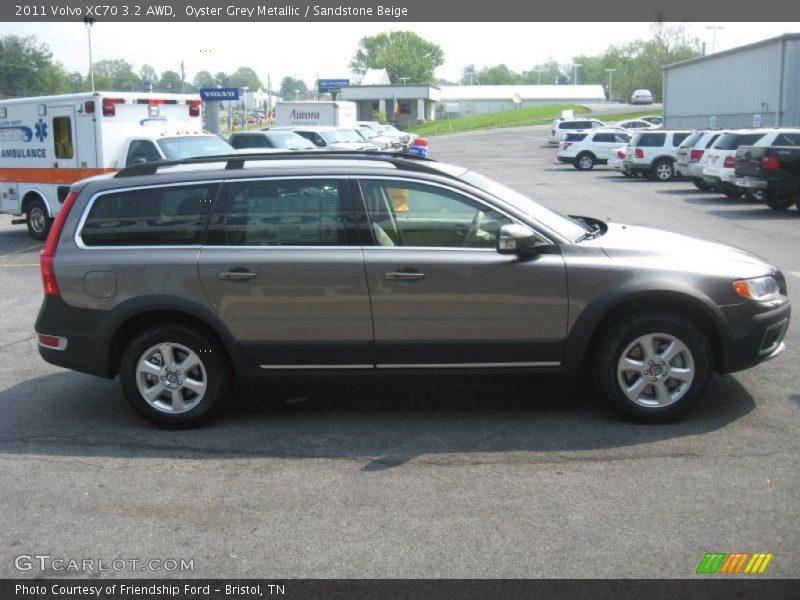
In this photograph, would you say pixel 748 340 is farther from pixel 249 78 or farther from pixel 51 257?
pixel 249 78

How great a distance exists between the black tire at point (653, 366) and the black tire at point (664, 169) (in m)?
26.1

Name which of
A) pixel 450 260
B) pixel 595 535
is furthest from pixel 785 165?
pixel 595 535

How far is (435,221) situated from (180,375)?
6.48 feet

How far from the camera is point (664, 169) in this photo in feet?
101

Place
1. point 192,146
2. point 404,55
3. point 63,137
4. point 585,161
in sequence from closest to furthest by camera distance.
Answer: point 63,137 → point 192,146 → point 585,161 → point 404,55

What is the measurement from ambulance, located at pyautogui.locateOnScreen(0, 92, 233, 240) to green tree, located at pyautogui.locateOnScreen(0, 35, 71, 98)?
67.5 m

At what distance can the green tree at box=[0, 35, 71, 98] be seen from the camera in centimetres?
7906

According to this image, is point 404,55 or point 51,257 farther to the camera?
point 404,55

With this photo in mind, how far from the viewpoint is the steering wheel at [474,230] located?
6.05 meters

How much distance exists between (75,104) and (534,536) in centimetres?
1384

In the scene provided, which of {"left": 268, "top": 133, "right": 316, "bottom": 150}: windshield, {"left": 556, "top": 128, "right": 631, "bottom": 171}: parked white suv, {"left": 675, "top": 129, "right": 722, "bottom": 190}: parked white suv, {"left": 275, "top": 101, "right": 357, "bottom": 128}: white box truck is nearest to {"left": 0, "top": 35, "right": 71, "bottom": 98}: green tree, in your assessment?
{"left": 275, "top": 101, "right": 357, "bottom": 128}: white box truck

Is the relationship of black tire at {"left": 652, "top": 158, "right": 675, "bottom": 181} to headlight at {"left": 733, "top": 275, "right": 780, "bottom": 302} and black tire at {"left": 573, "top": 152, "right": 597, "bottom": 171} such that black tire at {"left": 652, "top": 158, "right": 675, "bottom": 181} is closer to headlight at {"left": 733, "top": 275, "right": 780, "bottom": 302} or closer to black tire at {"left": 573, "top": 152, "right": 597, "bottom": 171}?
black tire at {"left": 573, "top": 152, "right": 597, "bottom": 171}

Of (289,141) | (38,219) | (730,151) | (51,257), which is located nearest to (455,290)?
(51,257)

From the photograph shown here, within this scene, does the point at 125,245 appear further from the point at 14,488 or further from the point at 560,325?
the point at 560,325
